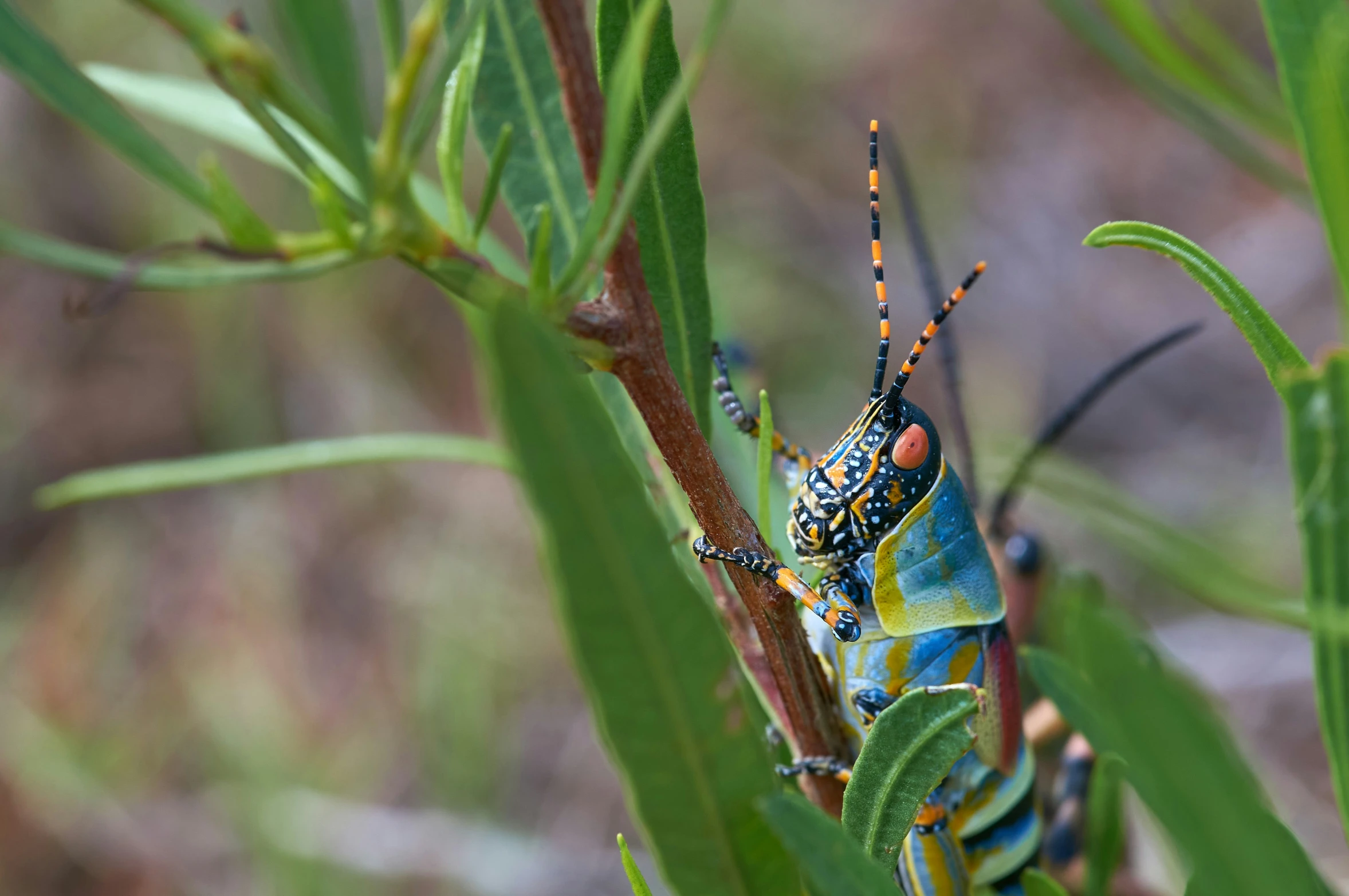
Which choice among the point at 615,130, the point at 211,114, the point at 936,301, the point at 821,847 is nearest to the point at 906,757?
the point at 821,847

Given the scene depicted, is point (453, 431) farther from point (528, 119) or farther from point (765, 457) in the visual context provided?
point (765, 457)

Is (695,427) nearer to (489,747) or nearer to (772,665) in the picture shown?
(772,665)

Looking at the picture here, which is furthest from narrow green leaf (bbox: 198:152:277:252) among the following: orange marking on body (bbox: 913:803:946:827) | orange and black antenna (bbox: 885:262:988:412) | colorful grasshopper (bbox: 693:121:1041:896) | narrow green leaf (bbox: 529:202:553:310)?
orange marking on body (bbox: 913:803:946:827)

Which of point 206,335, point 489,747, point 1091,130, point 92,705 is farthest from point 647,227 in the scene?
point 1091,130

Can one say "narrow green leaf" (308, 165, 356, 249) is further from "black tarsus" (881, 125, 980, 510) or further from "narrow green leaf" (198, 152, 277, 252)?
"black tarsus" (881, 125, 980, 510)

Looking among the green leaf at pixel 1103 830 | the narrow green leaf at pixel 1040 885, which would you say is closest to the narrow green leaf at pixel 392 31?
the narrow green leaf at pixel 1040 885

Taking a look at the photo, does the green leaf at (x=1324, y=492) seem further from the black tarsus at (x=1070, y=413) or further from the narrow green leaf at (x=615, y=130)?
the black tarsus at (x=1070, y=413)
